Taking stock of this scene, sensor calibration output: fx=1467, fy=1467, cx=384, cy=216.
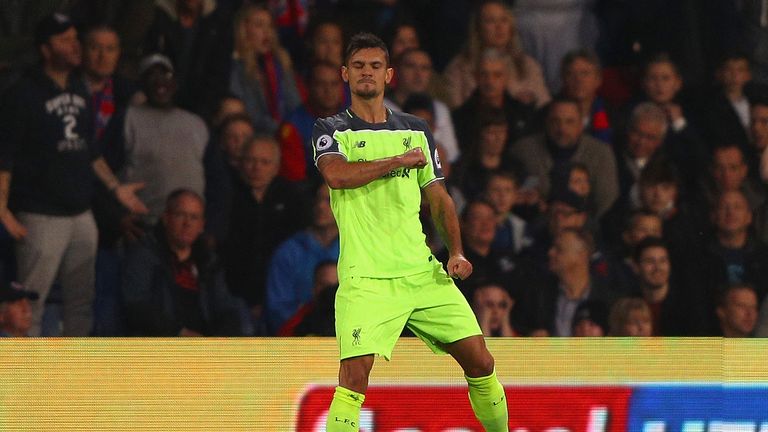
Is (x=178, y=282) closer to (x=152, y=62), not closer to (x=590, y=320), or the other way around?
(x=152, y=62)

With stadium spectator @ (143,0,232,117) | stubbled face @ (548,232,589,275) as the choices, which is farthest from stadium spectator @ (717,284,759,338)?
stadium spectator @ (143,0,232,117)

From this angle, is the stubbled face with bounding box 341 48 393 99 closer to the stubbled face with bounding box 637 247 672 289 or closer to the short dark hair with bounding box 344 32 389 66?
the short dark hair with bounding box 344 32 389 66

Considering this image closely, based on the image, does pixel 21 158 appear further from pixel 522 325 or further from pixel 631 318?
pixel 631 318

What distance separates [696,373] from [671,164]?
3101 millimetres

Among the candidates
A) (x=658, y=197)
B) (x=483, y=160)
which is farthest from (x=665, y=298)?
(x=483, y=160)

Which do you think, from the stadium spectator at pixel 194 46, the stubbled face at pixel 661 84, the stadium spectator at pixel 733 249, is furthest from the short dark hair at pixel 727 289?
the stadium spectator at pixel 194 46

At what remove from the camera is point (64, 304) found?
809 centimetres

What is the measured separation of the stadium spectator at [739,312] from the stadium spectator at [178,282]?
2.74 m

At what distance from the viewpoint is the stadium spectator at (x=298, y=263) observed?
323 inches

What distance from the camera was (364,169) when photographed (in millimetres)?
5016

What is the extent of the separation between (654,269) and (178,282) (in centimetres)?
271

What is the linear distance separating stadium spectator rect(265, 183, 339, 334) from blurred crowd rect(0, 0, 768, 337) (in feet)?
0.04

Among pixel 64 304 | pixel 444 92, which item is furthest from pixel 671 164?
pixel 64 304

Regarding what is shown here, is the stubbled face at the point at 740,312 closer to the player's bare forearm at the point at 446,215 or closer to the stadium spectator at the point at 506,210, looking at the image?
the stadium spectator at the point at 506,210
